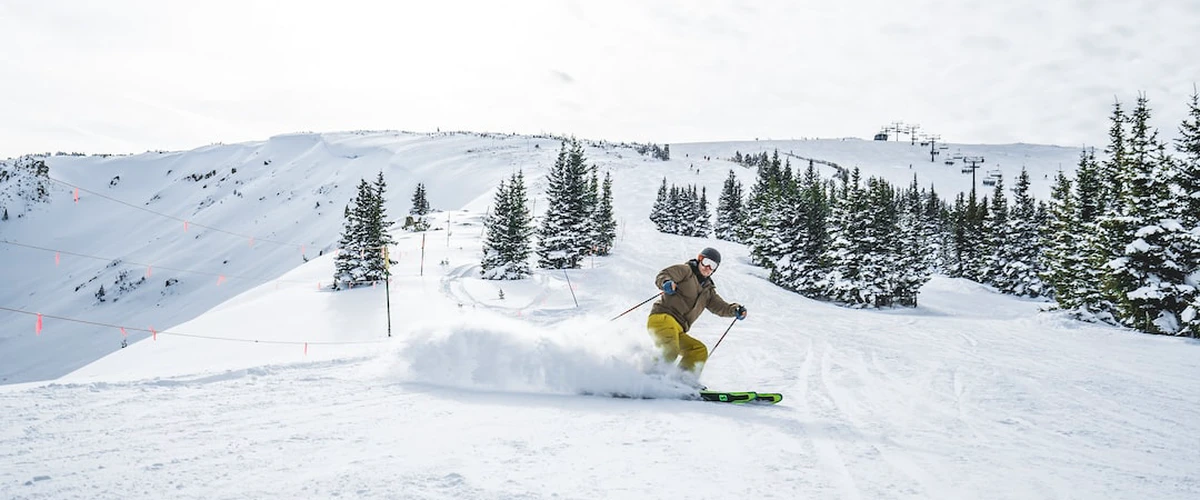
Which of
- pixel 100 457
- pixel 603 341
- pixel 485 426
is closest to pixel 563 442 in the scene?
pixel 485 426

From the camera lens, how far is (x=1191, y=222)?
16469 mm

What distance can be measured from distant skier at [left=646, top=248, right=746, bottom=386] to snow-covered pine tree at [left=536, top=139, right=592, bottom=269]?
25011mm

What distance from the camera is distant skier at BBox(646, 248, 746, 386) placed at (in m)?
6.85

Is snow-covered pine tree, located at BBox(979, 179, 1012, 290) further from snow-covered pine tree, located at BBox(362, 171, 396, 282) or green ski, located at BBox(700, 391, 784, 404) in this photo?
green ski, located at BBox(700, 391, 784, 404)

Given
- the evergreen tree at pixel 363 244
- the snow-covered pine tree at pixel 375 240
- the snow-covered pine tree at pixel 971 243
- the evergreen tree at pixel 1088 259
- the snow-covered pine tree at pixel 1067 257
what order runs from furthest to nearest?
1. the snow-covered pine tree at pixel 971 243
2. the snow-covered pine tree at pixel 375 240
3. the evergreen tree at pixel 363 244
4. the snow-covered pine tree at pixel 1067 257
5. the evergreen tree at pixel 1088 259

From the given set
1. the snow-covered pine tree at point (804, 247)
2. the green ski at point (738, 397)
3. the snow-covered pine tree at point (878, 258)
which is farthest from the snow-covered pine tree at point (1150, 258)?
the snow-covered pine tree at point (804, 247)

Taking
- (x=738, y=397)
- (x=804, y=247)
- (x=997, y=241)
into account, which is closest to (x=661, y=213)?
(x=804, y=247)

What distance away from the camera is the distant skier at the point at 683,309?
685 cm

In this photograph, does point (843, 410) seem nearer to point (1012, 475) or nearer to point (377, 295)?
point (1012, 475)

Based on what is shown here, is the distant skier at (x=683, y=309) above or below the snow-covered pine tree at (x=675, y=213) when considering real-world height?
below

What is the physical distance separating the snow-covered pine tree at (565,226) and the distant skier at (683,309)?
82.1 ft

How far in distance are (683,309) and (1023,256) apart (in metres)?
44.9

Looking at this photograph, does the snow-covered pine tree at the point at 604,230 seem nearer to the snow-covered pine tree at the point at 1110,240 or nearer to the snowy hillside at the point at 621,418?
the snowy hillside at the point at 621,418

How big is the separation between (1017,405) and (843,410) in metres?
2.09
